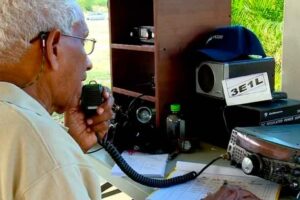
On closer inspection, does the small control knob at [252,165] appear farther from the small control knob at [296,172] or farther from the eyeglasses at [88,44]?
the eyeglasses at [88,44]

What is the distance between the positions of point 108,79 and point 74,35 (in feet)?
4.03

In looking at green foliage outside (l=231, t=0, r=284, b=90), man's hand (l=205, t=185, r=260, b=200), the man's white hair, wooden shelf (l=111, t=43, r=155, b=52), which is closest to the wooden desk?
man's hand (l=205, t=185, r=260, b=200)

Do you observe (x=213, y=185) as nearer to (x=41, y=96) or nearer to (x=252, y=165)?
(x=252, y=165)

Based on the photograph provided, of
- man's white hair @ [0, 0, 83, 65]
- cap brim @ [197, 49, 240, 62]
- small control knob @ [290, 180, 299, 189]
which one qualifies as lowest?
small control knob @ [290, 180, 299, 189]

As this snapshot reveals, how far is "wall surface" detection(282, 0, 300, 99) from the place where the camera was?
1980mm

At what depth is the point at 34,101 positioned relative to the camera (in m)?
0.81

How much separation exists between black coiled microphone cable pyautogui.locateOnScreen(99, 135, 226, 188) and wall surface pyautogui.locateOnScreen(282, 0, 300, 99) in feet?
2.44

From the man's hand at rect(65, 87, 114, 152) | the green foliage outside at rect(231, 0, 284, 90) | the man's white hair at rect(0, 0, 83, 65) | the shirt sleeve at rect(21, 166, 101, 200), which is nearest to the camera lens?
the shirt sleeve at rect(21, 166, 101, 200)

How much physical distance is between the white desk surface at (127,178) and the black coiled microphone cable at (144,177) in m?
0.02

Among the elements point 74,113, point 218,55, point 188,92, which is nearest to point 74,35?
point 74,113

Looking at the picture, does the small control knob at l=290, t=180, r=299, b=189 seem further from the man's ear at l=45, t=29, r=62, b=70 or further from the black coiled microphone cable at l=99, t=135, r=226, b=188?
the man's ear at l=45, t=29, r=62, b=70

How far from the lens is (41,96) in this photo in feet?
2.91

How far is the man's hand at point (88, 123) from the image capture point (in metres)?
1.32

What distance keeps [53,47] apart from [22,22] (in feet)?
0.27
